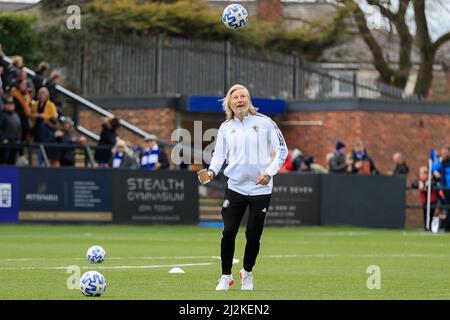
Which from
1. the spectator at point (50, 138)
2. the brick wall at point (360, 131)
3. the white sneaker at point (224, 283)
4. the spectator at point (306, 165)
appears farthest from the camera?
the brick wall at point (360, 131)

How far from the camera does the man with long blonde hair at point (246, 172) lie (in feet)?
45.4

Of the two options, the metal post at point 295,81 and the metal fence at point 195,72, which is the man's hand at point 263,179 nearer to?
the metal fence at point 195,72

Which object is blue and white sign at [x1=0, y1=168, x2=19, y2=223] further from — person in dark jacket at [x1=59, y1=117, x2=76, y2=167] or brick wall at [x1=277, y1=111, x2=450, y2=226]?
brick wall at [x1=277, y1=111, x2=450, y2=226]

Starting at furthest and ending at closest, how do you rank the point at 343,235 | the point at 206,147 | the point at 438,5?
the point at 438,5 → the point at 206,147 → the point at 343,235

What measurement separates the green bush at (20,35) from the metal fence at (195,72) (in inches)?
54.4

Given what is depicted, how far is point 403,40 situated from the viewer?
48906 mm

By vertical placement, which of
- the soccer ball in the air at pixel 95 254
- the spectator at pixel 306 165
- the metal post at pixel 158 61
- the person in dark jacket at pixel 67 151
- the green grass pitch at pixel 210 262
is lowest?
the green grass pitch at pixel 210 262

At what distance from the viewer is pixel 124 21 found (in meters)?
43.5

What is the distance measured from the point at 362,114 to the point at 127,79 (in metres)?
7.74

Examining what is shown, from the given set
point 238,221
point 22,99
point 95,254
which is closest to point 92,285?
point 238,221

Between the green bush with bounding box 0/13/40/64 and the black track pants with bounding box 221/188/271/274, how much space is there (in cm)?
2616

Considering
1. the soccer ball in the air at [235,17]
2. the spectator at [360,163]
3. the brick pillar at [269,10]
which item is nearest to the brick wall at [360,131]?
the spectator at [360,163]
